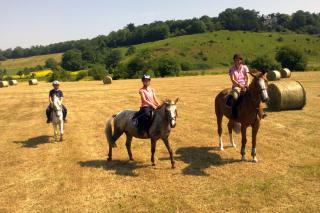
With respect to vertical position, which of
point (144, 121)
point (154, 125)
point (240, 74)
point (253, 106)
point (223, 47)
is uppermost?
point (223, 47)

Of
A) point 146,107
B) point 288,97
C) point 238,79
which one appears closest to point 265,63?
point 288,97

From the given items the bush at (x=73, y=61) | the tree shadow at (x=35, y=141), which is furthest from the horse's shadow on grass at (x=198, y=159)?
the bush at (x=73, y=61)

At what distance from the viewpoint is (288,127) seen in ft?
50.5

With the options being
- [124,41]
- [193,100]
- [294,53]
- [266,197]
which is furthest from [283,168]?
[124,41]

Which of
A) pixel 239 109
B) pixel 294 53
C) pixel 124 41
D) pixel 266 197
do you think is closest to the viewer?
pixel 266 197

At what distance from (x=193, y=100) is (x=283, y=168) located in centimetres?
1631

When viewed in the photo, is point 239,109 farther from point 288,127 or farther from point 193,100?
point 193,100

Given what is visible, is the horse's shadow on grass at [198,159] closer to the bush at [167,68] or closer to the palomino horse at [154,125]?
the palomino horse at [154,125]

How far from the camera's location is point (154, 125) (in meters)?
10.6

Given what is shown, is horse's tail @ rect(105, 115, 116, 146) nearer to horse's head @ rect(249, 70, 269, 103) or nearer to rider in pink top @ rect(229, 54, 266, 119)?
rider in pink top @ rect(229, 54, 266, 119)

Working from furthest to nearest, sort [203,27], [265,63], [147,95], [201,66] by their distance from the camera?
[203,27] < [201,66] < [265,63] < [147,95]

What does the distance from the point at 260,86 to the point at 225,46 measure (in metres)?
102

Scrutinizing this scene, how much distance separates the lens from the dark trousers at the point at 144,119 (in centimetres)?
1073

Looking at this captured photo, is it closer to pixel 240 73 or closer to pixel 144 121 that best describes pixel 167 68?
pixel 240 73
